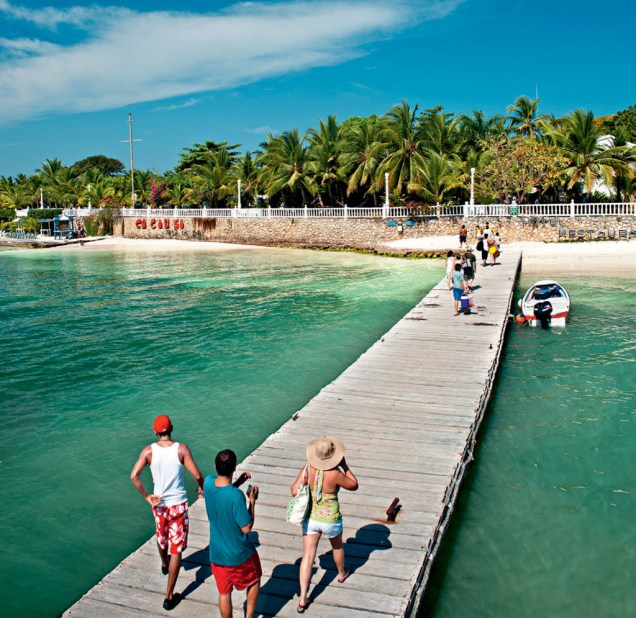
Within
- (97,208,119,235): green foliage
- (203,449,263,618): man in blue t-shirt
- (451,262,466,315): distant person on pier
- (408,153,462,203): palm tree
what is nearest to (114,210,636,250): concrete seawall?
(97,208,119,235): green foliage

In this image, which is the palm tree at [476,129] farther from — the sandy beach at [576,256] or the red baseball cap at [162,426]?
the red baseball cap at [162,426]

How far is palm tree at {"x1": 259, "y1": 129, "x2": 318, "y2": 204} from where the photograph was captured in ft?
167

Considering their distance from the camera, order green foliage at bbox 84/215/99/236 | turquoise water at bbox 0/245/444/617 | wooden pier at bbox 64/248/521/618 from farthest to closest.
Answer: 1. green foliage at bbox 84/215/99/236
2. turquoise water at bbox 0/245/444/617
3. wooden pier at bbox 64/248/521/618

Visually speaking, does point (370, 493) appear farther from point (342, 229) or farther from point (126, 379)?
point (342, 229)

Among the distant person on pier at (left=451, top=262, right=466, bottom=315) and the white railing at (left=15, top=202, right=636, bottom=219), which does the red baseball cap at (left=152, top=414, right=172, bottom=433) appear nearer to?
the distant person on pier at (left=451, top=262, right=466, bottom=315)

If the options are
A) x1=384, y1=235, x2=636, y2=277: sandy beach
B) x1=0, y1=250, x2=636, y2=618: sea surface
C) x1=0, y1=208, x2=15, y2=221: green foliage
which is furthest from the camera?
x1=0, y1=208, x2=15, y2=221: green foliage

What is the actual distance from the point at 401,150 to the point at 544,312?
29.9 metres

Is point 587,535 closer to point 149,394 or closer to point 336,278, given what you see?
point 149,394

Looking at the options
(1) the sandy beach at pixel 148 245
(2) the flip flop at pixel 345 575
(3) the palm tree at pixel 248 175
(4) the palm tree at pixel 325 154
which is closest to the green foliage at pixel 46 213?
(1) the sandy beach at pixel 148 245

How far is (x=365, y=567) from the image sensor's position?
18.4ft

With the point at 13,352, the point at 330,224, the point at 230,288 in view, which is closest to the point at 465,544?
the point at 13,352

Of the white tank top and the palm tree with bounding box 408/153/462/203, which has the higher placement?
the palm tree with bounding box 408/153/462/203

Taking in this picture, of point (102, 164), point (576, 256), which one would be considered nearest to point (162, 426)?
point (576, 256)

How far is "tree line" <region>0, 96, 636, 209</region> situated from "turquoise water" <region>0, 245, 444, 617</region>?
13028 millimetres
